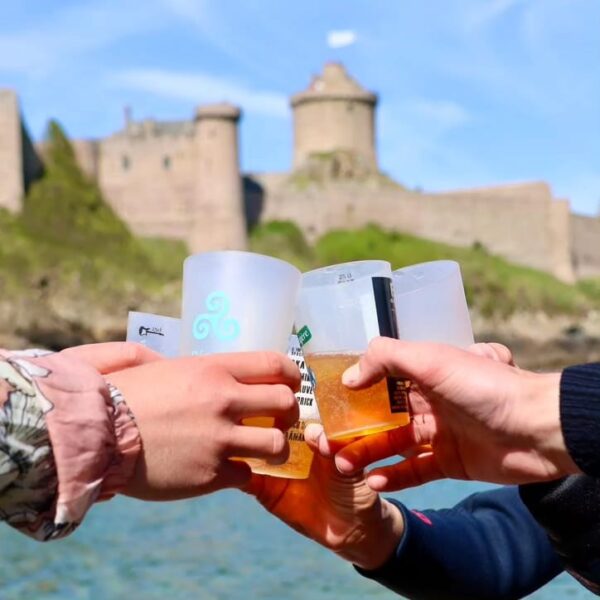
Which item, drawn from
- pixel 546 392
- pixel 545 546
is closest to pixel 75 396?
pixel 546 392

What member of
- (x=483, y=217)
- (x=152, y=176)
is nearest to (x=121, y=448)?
(x=152, y=176)

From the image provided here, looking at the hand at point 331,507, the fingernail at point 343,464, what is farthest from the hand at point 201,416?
the hand at point 331,507

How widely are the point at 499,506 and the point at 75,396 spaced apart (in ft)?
6.23

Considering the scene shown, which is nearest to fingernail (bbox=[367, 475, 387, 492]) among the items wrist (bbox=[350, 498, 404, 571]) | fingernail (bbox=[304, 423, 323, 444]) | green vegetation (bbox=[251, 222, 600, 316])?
fingernail (bbox=[304, 423, 323, 444])

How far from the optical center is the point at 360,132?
47812 mm

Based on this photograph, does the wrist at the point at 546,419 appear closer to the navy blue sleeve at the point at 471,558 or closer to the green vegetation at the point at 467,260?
the navy blue sleeve at the point at 471,558

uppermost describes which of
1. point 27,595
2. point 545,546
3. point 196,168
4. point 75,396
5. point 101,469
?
point 196,168

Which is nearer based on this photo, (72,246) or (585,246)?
(72,246)

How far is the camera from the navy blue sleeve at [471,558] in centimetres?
288

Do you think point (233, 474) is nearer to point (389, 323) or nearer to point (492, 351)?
point (389, 323)

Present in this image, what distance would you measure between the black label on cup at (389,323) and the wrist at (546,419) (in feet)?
1.04

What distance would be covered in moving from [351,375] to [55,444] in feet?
1.94

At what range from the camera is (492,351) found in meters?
2.12

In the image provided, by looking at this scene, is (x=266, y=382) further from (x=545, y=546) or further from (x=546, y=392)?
(x=545, y=546)
